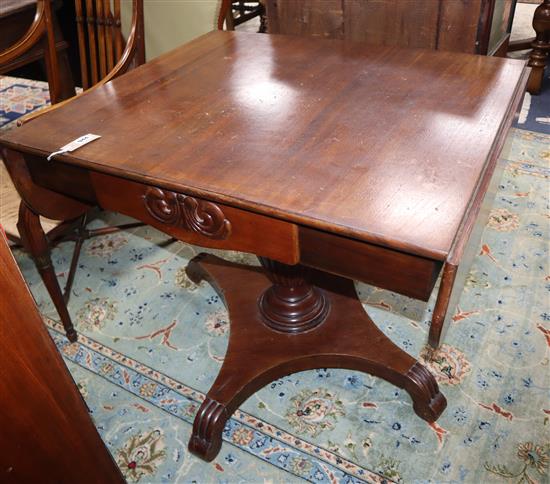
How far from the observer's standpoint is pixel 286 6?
6.34ft

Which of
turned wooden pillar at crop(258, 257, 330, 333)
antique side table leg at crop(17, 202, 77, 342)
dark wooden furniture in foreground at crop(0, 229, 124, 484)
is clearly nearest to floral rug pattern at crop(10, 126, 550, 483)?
turned wooden pillar at crop(258, 257, 330, 333)

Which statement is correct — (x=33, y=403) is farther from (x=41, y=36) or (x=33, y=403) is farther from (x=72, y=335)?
(x=41, y=36)

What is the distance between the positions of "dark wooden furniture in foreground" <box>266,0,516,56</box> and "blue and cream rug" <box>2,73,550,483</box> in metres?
0.63

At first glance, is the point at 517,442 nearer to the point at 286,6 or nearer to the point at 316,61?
the point at 316,61

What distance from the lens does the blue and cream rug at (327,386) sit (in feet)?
3.92

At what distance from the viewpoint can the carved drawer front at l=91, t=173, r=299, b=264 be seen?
2.81ft

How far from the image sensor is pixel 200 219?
35.7 inches

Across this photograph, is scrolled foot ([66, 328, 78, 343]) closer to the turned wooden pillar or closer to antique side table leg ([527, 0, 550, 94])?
the turned wooden pillar

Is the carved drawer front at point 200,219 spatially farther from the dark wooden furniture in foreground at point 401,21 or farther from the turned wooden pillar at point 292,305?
the dark wooden furniture in foreground at point 401,21

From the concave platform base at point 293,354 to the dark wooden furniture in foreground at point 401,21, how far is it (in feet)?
2.91

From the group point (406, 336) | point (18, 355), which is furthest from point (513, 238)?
point (18, 355)

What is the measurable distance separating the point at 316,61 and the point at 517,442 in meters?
1.03

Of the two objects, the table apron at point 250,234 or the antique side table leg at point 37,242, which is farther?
the antique side table leg at point 37,242

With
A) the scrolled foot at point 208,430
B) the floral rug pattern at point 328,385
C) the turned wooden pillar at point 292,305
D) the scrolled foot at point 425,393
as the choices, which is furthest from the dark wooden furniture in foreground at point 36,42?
the scrolled foot at point 425,393
